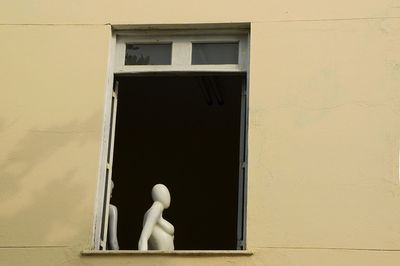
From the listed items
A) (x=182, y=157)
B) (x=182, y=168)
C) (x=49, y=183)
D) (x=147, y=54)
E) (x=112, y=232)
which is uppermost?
(x=147, y=54)

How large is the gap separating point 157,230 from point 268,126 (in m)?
1.22

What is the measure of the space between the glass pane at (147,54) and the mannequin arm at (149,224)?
128cm

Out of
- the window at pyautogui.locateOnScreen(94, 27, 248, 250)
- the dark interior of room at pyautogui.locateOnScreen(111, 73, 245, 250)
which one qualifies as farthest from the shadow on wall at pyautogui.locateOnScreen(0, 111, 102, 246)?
the dark interior of room at pyautogui.locateOnScreen(111, 73, 245, 250)

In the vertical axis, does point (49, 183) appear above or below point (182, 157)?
below

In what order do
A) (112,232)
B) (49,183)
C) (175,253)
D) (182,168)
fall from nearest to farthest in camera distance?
1. (175,253)
2. (49,183)
3. (112,232)
4. (182,168)

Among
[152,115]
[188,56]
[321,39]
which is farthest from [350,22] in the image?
[152,115]

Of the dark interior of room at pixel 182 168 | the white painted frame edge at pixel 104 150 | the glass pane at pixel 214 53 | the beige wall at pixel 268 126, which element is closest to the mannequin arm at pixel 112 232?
the white painted frame edge at pixel 104 150

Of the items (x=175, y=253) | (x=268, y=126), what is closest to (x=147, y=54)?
(x=268, y=126)

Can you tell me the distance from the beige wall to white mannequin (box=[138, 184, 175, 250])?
1.23 ft

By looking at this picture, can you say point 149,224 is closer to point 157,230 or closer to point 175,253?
point 157,230

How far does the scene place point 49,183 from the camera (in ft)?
26.8

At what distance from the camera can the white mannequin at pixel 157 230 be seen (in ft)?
26.6

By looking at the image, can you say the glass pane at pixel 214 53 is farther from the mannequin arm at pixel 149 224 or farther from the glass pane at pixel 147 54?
the mannequin arm at pixel 149 224

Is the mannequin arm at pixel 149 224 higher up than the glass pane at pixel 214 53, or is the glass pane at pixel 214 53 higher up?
the glass pane at pixel 214 53
